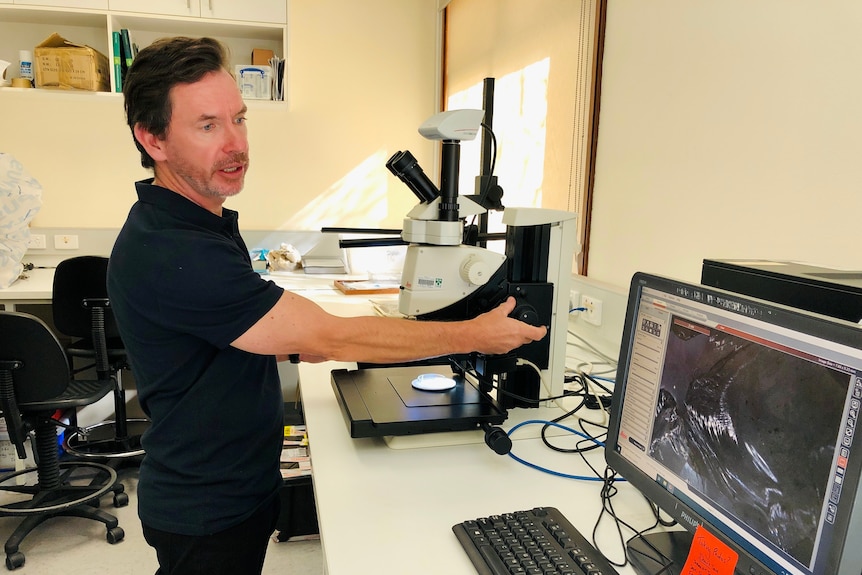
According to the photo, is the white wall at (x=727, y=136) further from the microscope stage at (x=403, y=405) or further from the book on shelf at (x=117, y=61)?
the book on shelf at (x=117, y=61)

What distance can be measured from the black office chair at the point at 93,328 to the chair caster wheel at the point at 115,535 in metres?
0.35

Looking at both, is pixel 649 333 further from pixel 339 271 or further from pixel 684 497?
pixel 339 271

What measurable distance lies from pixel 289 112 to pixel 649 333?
3191 mm

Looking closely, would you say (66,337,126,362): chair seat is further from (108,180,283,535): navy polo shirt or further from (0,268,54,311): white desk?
(108,180,283,535): navy polo shirt

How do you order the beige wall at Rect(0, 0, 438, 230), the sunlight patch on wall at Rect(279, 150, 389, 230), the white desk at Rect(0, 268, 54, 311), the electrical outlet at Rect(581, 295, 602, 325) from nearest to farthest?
the electrical outlet at Rect(581, 295, 602, 325), the white desk at Rect(0, 268, 54, 311), the beige wall at Rect(0, 0, 438, 230), the sunlight patch on wall at Rect(279, 150, 389, 230)

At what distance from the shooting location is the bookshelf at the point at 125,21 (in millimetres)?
2951

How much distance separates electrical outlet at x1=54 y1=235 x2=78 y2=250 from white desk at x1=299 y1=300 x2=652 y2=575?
2764 millimetres

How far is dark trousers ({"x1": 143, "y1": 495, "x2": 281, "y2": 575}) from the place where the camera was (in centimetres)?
108

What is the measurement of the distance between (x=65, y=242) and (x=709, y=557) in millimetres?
3555

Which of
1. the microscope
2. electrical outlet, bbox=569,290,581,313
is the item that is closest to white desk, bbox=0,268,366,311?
electrical outlet, bbox=569,290,581,313

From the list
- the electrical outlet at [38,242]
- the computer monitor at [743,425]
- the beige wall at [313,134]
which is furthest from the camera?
the beige wall at [313,134]

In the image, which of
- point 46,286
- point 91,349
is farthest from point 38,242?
point 91,349

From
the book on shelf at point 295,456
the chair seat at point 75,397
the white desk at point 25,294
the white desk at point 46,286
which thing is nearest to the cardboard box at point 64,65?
the white desk at point 46,286

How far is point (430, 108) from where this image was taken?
3752 mm
